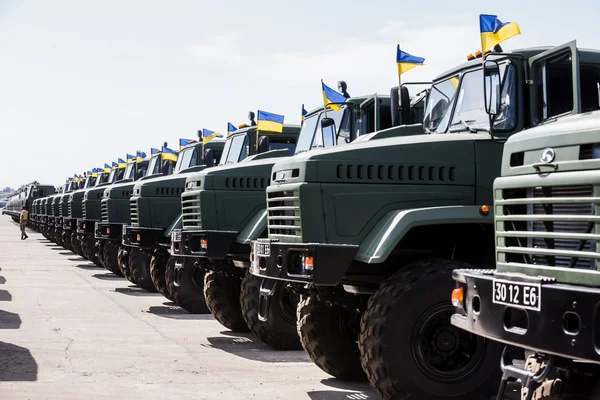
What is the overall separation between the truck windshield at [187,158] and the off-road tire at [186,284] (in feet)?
11.7

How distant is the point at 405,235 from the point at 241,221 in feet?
14.9

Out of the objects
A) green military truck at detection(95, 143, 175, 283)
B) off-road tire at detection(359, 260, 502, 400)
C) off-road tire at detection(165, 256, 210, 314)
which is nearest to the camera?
off-road tire at detection(359, 260, 502, 400)

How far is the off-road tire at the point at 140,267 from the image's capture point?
17547 millimetres

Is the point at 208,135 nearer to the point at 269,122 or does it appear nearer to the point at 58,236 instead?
the point at 269,122

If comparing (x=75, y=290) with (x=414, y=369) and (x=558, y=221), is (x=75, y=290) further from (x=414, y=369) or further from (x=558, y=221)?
(x=558, y=221)

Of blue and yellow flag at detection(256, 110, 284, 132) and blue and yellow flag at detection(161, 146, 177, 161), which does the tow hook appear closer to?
blue and yellow flag at detection(256, 110, 284, 132)

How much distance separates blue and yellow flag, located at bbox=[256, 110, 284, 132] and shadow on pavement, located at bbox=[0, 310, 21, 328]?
169 inches

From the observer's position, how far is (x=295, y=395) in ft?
26.6

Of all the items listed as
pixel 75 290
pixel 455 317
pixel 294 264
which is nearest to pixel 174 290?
pixel 75 290

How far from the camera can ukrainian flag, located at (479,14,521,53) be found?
7832mm

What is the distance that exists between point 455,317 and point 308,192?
2.49 m

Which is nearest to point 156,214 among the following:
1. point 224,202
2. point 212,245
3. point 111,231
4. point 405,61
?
point 224,202

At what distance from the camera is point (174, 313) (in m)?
14.4

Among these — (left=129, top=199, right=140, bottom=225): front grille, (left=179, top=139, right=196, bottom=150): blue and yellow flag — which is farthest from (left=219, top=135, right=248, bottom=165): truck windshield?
(left=179, top=139, right=196, bottom=150): blue and yellow flag
